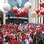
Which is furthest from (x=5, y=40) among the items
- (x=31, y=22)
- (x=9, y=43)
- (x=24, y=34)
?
(x=31, y=22)

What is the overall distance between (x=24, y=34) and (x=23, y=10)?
23 cm

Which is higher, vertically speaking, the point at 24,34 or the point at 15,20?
the point at 15,20

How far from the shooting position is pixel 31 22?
3.97ft

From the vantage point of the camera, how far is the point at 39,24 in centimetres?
121

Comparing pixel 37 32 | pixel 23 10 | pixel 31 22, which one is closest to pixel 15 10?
pixel 23 10

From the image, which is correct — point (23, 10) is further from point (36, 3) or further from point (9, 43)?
point (9, 43)

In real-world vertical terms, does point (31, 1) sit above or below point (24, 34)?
above

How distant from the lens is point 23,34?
1.21 meters

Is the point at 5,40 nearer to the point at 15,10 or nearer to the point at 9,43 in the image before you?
the point at 9,43

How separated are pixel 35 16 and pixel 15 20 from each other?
0.20m

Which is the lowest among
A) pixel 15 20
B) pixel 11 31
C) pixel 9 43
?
pixel 9 43

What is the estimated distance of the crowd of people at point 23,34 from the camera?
1209 millimetres

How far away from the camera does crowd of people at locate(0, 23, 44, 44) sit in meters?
1.21

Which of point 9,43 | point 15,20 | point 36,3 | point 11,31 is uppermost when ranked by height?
point 36,3
